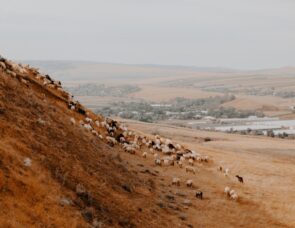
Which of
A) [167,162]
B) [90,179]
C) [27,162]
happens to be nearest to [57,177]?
[27,162]

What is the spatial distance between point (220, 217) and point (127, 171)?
701 centimetres

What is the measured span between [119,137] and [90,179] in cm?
1821

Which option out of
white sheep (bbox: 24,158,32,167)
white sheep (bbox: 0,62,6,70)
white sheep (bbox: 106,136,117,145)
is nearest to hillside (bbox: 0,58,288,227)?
white sheep (bbox: 24,158,32,167)

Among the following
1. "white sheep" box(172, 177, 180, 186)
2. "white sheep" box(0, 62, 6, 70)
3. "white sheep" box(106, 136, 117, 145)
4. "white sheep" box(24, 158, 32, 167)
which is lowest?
"white sheep" box(172, 177, 180, 186)

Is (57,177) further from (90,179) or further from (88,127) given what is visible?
(88,127)

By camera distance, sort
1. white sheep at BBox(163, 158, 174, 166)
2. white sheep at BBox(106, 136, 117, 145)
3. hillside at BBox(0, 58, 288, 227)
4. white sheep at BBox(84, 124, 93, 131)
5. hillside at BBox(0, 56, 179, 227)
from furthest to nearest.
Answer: white sheep at BBox(106, 136, 117, 145)
white sheep at BBox(163, 158, 174, 166)
white sheep at BBox(84, 124, 93, 131)
hillside at BBox(0, 58, 288, 227)
hillside at BBox(0, 56, 179, 227)

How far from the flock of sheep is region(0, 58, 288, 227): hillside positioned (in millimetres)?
139

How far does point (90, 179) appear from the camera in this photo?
2845cm

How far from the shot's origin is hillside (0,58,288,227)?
74.7 feet

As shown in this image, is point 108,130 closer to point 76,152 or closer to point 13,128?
point 76,152

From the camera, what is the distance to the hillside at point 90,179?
2278cm

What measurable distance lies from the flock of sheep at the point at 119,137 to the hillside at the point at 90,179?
139 millimetres

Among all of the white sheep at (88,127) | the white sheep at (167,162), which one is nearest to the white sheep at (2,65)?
the white sheep at (88,127)

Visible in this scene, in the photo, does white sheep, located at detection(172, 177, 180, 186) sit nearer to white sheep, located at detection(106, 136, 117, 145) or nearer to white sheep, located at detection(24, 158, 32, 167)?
white sheep, located at detection(106, 136, 117, 145)
